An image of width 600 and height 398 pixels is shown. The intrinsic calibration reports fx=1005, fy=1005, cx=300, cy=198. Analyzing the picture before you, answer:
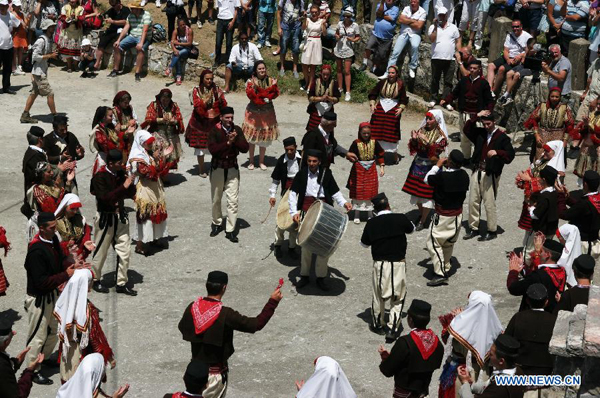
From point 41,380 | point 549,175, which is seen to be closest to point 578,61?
point 549,175

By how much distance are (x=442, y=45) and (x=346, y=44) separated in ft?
6.70

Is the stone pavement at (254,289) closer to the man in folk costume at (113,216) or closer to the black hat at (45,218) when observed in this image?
the man in folk costume at (113,216)

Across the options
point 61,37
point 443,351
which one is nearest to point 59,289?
point 443,351

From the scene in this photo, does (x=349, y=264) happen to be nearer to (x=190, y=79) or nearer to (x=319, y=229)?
(x=319, y=229)

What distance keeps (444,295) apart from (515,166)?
16.5 ft

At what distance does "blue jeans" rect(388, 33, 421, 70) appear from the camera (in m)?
19.5

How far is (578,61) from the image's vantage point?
18.1 metres

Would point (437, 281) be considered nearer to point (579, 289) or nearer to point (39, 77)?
point (579, 289)

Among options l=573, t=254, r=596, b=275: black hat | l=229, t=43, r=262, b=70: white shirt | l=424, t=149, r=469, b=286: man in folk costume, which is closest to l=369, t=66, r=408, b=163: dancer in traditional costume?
l=229, t=43, r=262, b=70: white shirt

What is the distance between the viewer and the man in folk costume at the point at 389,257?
36.8ft

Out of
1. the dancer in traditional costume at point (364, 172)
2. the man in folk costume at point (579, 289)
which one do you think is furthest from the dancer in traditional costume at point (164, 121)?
the man in folk costume at point (579, 289)

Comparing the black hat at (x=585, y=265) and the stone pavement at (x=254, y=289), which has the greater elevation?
the black hat at (x=585, y=265)

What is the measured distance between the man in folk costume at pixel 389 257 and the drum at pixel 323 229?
1.86 ft

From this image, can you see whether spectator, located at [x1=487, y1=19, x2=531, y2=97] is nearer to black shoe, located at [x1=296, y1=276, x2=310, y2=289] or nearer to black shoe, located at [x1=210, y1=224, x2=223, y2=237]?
black shoe, located at [x1=210, y1=224, x2=223, y2=237]
